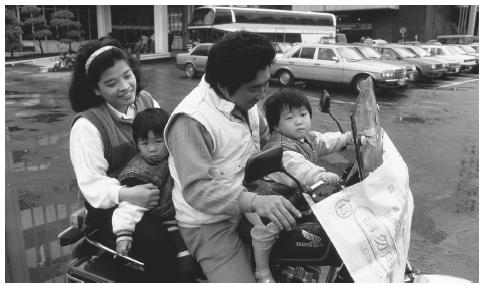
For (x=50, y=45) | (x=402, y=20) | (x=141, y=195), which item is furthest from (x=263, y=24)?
(x=402, y=20)

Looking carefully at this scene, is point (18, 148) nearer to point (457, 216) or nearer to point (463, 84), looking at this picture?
point (457, 216)

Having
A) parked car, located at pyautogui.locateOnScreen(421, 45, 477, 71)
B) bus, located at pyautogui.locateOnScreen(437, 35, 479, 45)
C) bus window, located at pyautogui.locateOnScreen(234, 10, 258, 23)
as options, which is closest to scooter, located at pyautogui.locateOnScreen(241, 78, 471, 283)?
parked car, located at pyautogui.locateOnScreen(421, 45, 477, 71)

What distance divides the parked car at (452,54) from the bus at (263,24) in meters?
7.22

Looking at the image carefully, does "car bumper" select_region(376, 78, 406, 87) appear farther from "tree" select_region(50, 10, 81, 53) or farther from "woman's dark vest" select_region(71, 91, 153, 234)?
"tree" select_region(50, 10, 81, 53)

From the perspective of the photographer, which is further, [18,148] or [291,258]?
[18,148]

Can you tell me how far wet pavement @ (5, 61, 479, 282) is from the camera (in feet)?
12.1

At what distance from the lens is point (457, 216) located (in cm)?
462

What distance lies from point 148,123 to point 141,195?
0.34 meters

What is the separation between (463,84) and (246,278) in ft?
60.4

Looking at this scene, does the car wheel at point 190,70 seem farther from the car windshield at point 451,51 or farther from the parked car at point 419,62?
the car windshield at point 451,51

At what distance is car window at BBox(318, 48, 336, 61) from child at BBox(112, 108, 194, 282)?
43.9 feet

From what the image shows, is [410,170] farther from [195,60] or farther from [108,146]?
[195,60]

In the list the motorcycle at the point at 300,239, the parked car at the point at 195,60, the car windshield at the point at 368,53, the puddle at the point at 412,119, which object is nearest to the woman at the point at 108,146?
the motorcycle at the point at 300,239

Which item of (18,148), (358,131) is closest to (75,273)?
(358,131)
